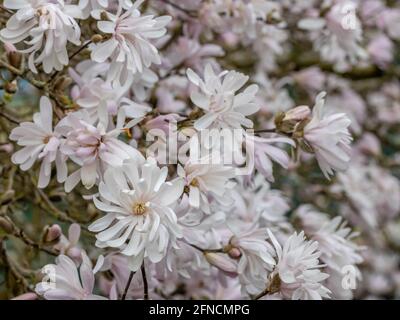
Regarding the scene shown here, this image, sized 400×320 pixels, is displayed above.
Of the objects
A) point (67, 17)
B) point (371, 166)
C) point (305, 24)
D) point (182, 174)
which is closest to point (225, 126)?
point (182, 174)

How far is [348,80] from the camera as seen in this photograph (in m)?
2.11

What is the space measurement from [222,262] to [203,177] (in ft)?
0.56

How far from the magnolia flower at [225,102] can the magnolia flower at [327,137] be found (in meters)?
0.10

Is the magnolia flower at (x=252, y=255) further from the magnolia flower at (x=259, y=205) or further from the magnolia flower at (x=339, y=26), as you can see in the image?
the magnolia flower at (x=339, y=26)

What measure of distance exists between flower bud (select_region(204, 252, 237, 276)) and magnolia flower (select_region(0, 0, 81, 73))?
1.08ft

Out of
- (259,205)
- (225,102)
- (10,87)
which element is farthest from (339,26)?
(10,87)

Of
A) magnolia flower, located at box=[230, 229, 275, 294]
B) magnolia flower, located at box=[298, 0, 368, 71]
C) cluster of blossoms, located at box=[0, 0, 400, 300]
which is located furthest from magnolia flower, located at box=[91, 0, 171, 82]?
magnolia flower, located at box=[298, 0, 368, 71]

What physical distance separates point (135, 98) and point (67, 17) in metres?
0.30

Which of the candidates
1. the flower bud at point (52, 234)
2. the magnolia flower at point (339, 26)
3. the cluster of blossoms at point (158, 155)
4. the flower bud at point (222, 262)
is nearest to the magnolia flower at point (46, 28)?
the cluster of blossoms at point (158, 155)

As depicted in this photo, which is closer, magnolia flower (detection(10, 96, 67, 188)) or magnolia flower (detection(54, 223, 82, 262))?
magnolia flower (detection(10, 96, 67, 188))

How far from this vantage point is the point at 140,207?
2.83ft

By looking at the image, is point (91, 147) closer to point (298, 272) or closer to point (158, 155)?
point (158, 155)

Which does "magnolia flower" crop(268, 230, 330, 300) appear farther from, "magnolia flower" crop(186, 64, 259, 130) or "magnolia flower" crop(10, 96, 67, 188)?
A: "magnolia flower" crop(10, 96, 67, 188)

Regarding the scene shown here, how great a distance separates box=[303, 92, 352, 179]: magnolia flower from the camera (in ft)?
3.25
